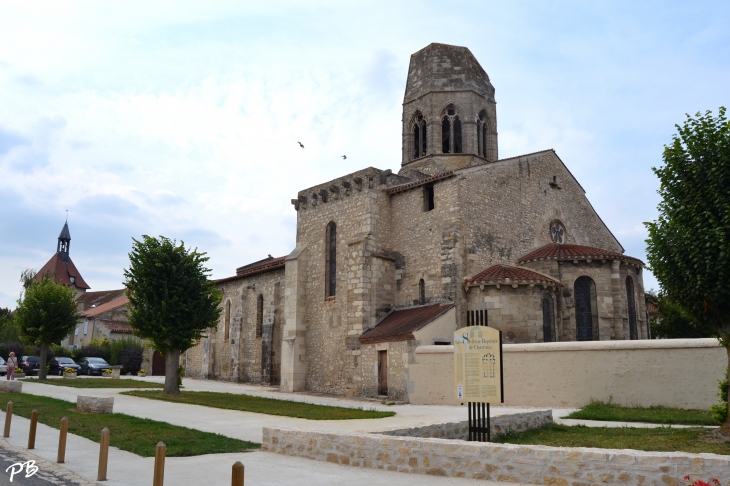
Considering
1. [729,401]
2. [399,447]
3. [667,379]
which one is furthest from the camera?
[667,379]

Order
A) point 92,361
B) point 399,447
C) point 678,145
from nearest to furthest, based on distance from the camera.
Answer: point 399,447, point 678,145, point 92,361

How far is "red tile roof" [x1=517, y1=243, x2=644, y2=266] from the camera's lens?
75.3 ft

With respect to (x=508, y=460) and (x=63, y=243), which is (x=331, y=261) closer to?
(x=508, y=460)

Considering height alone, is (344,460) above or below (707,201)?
below

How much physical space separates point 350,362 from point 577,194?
47.5ft

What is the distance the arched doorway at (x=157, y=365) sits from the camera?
4616 centimetres

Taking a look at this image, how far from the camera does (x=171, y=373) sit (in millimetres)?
23719

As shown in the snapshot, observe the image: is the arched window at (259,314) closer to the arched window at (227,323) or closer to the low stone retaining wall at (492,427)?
the arched window at (227,323)

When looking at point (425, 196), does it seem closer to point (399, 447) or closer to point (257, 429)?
point (257, 429)

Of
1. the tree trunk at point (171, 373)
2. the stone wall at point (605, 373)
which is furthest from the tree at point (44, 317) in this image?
the stone wall at point (605, 373)

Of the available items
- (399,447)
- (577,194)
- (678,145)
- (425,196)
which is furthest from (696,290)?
(577,194)

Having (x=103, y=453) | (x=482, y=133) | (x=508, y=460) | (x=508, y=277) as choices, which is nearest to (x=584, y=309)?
(x=508, y=277)

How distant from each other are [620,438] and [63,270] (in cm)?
7868

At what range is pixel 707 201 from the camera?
11398 millimetres
